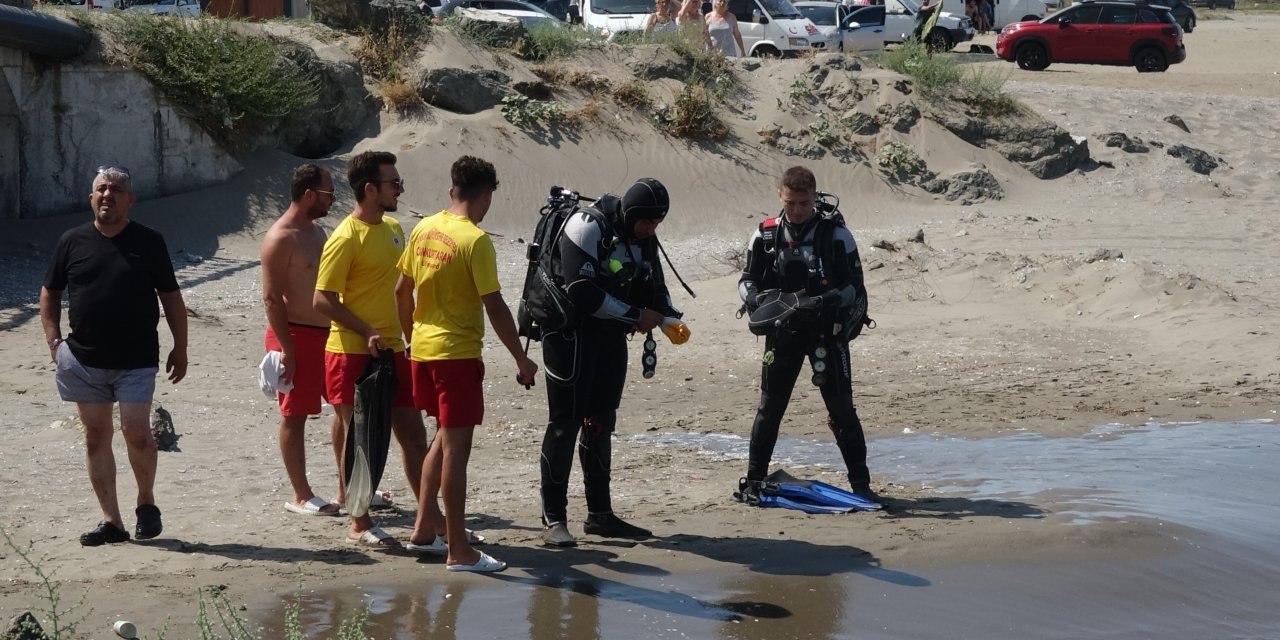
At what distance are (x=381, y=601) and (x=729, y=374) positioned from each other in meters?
5.68

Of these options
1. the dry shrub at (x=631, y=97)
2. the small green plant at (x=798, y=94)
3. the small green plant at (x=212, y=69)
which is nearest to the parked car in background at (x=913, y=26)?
the small green plant at (x=798, y=94)

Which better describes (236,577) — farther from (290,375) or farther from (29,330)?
(29,330)

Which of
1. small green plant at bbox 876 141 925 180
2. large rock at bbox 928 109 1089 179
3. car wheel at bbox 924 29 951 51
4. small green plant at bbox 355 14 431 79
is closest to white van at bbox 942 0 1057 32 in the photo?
car wheel at bbox 924 29 951 51

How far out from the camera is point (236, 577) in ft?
19.1

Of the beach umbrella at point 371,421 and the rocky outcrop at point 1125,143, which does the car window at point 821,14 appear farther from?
the beach umbrella at point 371,421

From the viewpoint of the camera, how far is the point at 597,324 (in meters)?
6.15

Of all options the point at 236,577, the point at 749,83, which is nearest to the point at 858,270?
the point at 236,577

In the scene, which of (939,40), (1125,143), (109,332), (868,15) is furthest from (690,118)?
(939,40)

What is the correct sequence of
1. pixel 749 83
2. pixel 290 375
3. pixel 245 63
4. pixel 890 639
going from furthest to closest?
pixel 749 83 < pixel 245 63 < pixel 290 375 < pixel 890 639

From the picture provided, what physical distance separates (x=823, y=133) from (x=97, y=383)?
46.7 ft

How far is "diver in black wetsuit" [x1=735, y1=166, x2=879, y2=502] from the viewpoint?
680 cm

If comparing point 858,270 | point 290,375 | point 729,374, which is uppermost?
point 858,270

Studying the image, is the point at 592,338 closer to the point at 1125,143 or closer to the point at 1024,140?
the point at 1024,140

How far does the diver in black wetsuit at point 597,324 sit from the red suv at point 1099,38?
26.2m
